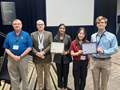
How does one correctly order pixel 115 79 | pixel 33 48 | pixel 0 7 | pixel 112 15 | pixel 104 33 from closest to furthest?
pixel 104 33, pixel 33 48, pixel 115 79, pixel 0 7, pixel 112 15

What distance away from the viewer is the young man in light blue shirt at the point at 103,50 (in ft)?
10.9

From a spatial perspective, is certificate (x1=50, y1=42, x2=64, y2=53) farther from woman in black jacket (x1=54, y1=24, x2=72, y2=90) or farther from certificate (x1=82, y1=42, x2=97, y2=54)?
certificate (x1=82, y1=42, x2=97, y2=54)

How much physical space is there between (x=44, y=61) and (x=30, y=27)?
4.90m

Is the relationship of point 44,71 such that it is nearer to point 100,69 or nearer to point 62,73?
point 62,73

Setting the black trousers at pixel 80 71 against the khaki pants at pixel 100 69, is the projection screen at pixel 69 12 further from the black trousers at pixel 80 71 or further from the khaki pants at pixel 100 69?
the khaki pants at pixel 100 69

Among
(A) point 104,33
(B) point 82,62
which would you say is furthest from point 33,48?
(A) point 104,33

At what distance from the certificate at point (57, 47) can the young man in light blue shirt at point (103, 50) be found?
1.92 ft

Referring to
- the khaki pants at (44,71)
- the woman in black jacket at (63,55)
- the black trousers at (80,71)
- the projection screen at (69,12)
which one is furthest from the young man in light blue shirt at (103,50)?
the projection screen at (69,12)

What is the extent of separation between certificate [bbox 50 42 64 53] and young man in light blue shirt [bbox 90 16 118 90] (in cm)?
59

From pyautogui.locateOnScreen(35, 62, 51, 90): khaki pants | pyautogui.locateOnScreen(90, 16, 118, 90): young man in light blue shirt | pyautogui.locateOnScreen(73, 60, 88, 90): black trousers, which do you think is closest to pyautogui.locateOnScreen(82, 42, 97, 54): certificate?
pyautogui.locateOnScreen(90, 16, 118, 90): young man in light blue shirt

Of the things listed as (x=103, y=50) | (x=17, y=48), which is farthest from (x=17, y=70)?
(x=103, y=50)

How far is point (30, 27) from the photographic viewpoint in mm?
8727

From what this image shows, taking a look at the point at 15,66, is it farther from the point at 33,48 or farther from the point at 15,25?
the point at 15,25

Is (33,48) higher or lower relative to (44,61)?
higher
